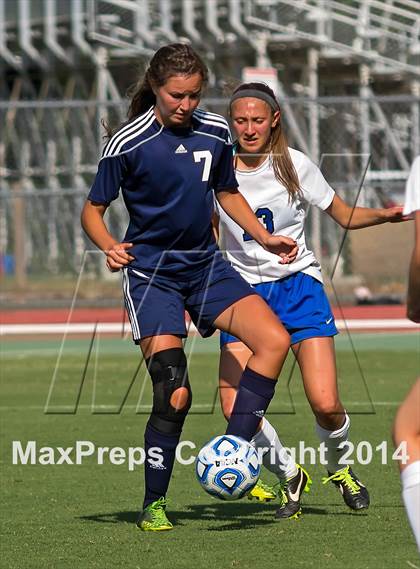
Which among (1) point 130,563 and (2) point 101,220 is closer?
(1) point 130,563

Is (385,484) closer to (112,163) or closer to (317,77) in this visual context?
(112,163)

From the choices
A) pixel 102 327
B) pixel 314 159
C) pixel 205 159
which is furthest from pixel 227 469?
pixel 314 159

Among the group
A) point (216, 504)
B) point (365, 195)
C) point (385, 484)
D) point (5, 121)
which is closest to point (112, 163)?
point (216, 504)

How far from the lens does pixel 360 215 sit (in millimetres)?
6555

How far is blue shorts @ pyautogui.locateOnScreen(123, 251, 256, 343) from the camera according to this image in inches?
240

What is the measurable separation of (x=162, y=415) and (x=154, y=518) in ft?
1.54

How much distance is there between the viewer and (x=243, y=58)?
26438 millimetres

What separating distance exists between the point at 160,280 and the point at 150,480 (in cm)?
92

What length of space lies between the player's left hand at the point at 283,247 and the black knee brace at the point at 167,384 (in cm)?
63

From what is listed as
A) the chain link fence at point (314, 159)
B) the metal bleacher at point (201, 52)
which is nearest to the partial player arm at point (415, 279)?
the chain link fence at point (314, 159)

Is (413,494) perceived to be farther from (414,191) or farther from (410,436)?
(414,191)

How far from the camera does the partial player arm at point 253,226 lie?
241 inches

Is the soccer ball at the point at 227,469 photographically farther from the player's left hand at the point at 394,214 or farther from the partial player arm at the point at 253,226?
the player's left hand at the point at 394,214

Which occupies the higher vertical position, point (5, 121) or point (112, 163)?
point (112, 163)
